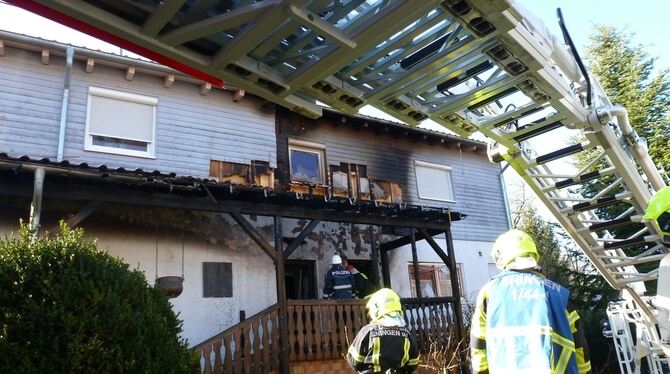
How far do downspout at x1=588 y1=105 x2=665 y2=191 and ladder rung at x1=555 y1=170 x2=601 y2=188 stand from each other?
499mm

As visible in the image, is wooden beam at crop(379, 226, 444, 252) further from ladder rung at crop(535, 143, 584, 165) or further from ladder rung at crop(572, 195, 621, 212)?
ladder rung at crop(535, 143, 584, 165)

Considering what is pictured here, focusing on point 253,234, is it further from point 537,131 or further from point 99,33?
point 99,33

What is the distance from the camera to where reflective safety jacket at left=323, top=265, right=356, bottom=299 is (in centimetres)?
1002

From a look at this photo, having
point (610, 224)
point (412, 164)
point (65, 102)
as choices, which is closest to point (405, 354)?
point (610, 224)

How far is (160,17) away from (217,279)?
8067 mm

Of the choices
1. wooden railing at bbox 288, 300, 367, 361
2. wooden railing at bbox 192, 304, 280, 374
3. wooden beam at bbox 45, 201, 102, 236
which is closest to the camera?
wooden beam at bbox 45, 201, 102, 236

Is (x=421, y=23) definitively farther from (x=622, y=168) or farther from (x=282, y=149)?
(x=282, y=149)

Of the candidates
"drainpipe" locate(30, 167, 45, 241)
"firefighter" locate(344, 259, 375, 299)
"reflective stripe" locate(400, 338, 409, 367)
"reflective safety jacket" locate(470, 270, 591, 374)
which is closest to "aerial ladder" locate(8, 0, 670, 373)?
"reflective safety jacket" locate(470, 270, 591, 374)

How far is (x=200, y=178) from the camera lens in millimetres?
9562

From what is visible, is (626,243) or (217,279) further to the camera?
(217,279)

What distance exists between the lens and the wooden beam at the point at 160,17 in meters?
2.72

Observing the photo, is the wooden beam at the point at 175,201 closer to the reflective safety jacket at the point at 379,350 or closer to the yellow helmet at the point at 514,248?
the reflective safety jacket at the point at 379,350

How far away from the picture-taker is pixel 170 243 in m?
10.0

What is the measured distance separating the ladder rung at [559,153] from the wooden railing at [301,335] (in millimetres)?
4526
